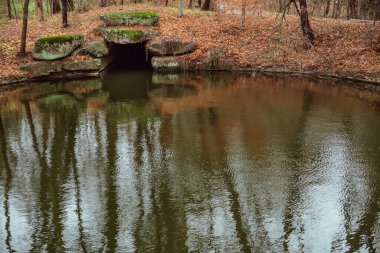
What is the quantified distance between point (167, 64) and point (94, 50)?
409 centimetres

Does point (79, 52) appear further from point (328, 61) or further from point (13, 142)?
point (328, 61)

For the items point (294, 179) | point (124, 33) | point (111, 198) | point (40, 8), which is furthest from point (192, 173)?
point (40, 8)

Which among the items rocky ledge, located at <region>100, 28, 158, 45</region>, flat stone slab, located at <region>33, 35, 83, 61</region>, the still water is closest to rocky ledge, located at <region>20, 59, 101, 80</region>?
flat stone slab, located at <region>33, 35, 83, 61</region>

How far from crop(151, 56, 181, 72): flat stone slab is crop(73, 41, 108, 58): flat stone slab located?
2975 millimetres

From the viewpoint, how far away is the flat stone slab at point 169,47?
2425 cm

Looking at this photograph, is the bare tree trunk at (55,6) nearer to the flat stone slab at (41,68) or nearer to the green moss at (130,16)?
the green moss at (130,16)

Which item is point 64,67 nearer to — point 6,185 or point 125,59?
point 125,59

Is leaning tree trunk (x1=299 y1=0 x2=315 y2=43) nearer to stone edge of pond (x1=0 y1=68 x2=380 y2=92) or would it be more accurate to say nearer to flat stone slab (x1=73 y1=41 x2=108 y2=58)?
stone edge of pond (x1=0 y1=68 x2=380 y2=92)

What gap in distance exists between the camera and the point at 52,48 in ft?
74.6

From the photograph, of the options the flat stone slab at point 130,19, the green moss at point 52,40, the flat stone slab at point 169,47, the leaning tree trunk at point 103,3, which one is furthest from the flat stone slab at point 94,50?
the leaning tree trunk at point 103,3

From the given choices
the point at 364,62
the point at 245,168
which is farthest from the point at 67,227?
the point at 364,62

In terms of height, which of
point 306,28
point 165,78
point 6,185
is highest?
point 306,28

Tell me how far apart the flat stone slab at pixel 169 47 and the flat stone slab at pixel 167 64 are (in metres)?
0.47

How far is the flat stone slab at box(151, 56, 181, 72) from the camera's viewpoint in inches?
951
